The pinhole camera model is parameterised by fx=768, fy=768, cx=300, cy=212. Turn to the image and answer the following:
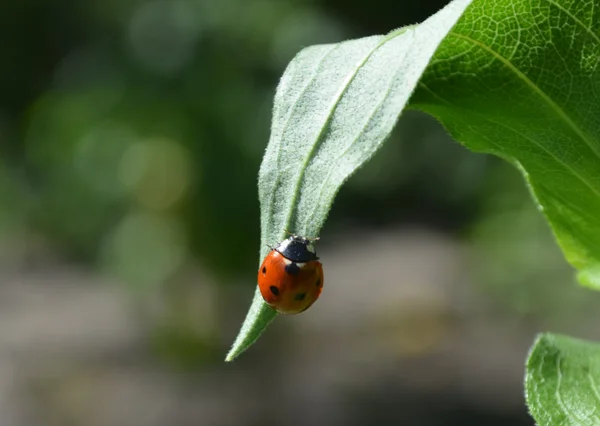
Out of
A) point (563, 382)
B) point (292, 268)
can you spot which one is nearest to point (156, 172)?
point (292, 268)

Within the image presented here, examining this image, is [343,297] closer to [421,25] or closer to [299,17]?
[299,17]

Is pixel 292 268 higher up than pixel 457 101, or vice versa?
pixel 457 101

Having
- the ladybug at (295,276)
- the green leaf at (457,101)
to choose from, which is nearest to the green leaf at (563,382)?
the green leaf at (457,101)

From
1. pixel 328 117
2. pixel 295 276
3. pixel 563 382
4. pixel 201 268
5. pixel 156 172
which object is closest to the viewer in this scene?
pixel 328 117

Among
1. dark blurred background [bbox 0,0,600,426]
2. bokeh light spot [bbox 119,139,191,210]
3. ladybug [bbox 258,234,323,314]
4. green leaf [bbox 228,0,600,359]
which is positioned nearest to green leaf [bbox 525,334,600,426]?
green leaf [bbox 228,0,600,359]

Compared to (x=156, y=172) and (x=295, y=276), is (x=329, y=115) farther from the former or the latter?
(x=156, y=172)

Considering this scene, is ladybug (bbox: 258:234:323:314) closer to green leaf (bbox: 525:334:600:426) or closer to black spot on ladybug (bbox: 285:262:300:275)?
black spot on ladybug (bbox: 285:262:300:275)

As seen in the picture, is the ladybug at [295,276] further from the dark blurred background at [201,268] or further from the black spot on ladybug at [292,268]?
the dark blurred background at [201,268]
